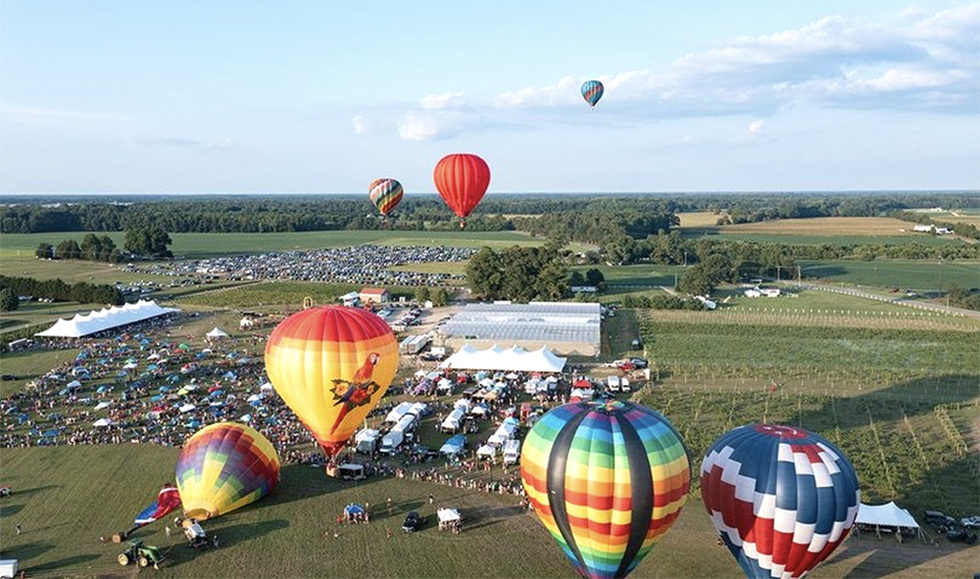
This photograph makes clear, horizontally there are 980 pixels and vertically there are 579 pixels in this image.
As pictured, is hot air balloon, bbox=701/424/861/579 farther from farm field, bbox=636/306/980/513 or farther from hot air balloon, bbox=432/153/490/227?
hot air balloon, bbox=432/153/490/227

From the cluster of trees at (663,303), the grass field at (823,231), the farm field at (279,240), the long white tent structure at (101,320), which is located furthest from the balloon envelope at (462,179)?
the grass field at (823,231)

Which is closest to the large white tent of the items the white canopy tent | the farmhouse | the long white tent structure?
the white canopy tent

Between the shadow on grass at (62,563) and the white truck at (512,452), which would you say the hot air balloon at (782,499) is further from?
the shadow on grass at (62,563)

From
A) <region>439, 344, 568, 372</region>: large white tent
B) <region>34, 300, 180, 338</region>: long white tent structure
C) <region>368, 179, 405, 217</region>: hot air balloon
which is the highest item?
<region>368, 179, 405, 217</region>: hot air balloon

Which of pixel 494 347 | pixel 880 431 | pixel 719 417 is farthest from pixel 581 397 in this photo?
pixel 880 431

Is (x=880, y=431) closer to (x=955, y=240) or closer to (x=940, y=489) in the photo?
(x=940, y=489)

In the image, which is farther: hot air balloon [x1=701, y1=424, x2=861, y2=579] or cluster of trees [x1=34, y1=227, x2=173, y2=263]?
cluster of trees [x1=34, y1=227, x2=173, y2=263]

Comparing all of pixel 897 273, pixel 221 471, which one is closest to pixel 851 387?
pixel 221 471
